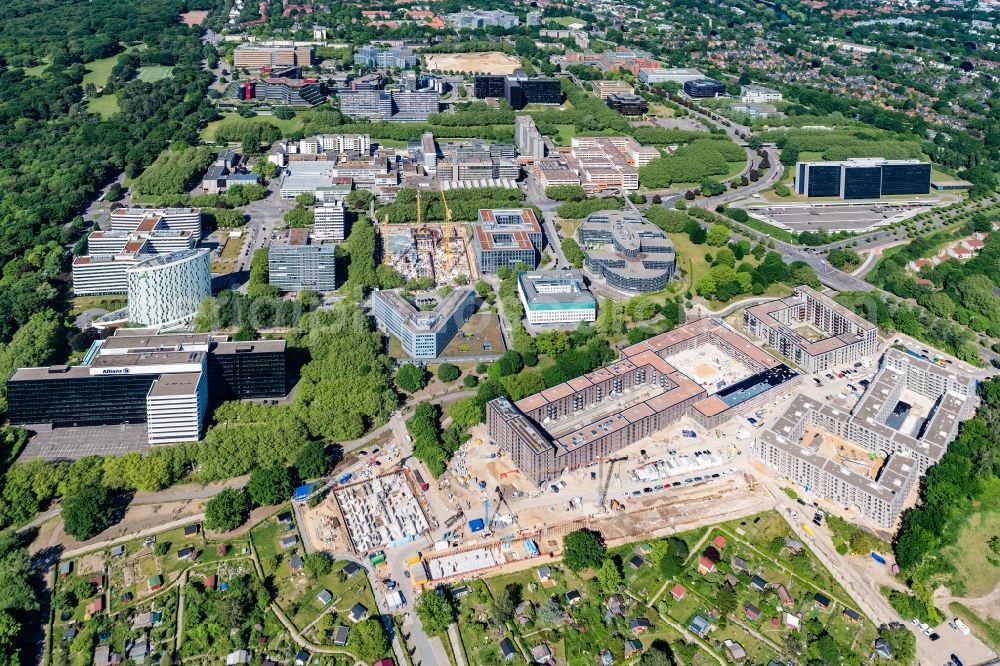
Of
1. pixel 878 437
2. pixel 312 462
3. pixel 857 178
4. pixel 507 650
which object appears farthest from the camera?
pixel 857 178

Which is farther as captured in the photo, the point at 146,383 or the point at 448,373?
the point at 448,373

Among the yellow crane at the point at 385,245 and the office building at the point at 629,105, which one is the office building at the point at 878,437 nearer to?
the yellow crane at the point at 385,245

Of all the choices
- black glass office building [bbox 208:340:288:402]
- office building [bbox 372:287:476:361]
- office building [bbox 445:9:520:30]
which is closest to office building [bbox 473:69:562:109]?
office building [bbox 445:9:520:30]

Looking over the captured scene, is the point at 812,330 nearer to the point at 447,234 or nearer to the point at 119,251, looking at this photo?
the point at 447,234

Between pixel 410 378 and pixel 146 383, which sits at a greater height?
pixel 146 383

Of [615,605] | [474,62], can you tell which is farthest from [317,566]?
[474,62]
